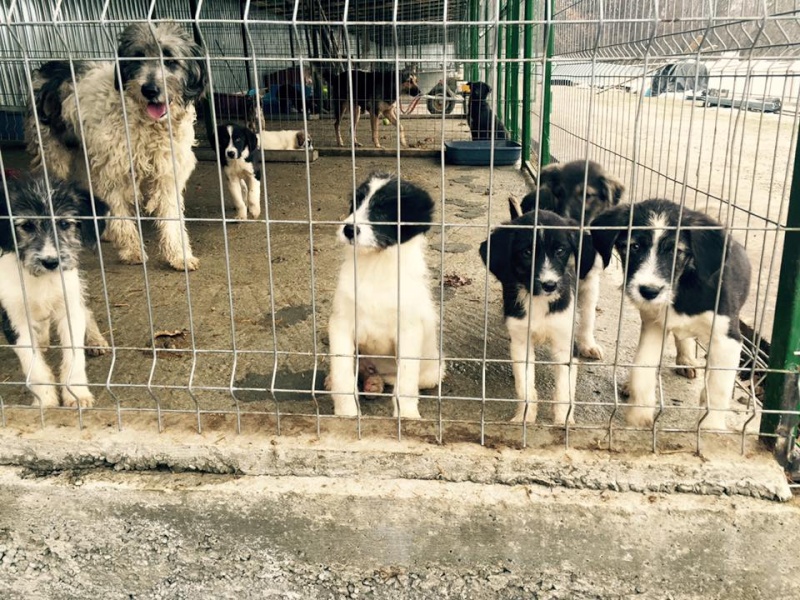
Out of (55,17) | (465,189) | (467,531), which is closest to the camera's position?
(55,17)

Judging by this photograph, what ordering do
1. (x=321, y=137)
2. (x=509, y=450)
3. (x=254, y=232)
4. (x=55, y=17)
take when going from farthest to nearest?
(x=321, y=137) → (x=254, y=232) → (x=509, y=450) → (x=55, y=17)

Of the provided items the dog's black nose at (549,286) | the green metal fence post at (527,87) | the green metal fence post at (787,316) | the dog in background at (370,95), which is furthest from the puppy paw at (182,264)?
the dog in background at (370,95)

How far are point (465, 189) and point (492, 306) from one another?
3.82 m

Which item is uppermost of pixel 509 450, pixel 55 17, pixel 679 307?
pixel 55 17

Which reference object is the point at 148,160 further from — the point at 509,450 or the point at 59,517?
the point at 509,450

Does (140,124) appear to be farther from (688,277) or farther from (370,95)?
(370,95)

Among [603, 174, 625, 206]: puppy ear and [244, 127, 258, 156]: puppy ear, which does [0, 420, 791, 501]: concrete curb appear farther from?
[244, 127, 258, 156]: puppy ear

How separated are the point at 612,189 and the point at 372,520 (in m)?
2.47

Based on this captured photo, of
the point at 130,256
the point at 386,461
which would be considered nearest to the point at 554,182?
the point at 386,461

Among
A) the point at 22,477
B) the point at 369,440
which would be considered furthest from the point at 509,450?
the point at 22,477

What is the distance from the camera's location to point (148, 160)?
527 centimetres

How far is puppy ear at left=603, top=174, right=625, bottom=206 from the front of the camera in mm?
3994

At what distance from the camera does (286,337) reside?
3967 millimetres

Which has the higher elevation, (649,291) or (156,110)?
(156,110)
